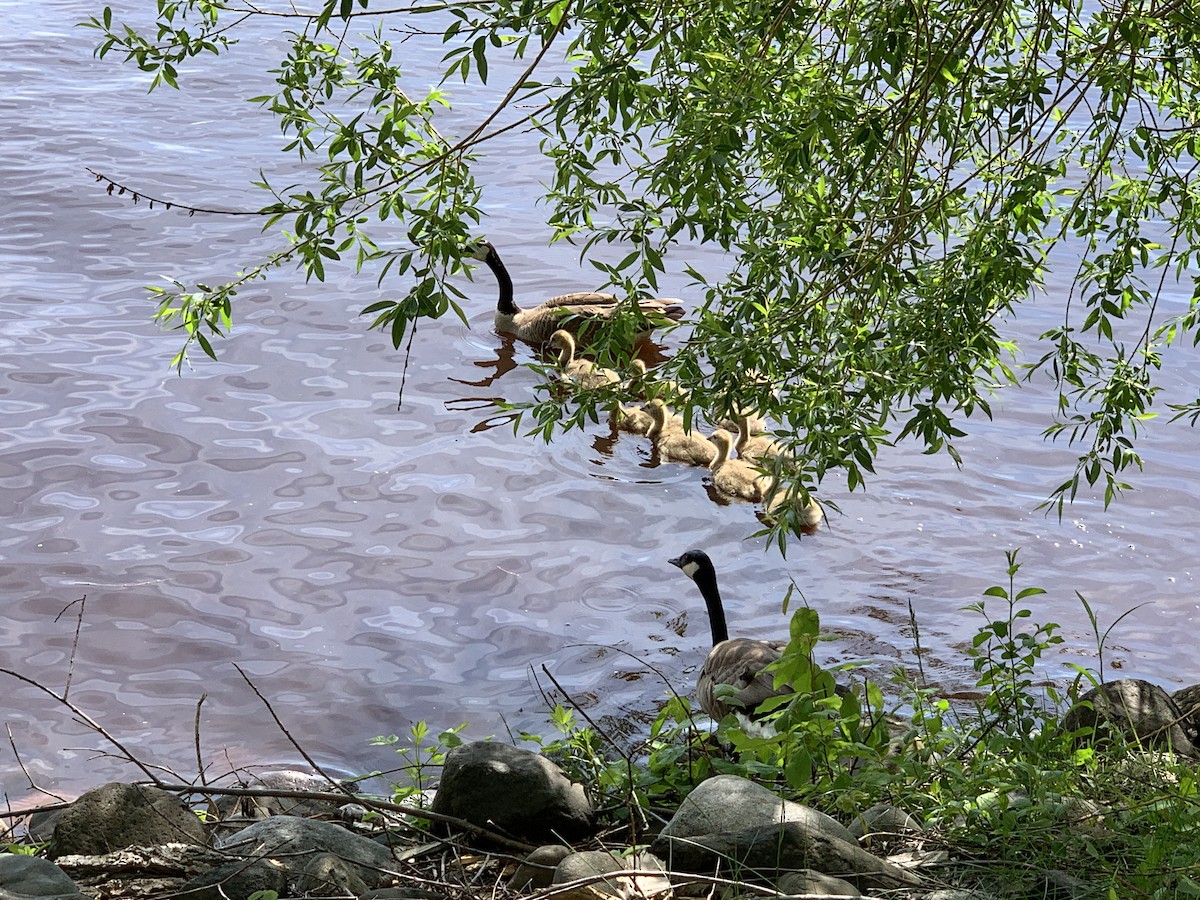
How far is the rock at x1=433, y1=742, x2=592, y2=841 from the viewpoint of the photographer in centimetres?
475

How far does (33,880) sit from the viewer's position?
376cm

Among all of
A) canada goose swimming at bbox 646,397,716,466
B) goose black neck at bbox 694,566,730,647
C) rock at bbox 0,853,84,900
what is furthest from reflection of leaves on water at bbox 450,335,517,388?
rock at bbox 0,853,84,900

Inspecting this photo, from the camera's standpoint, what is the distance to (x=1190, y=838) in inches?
161

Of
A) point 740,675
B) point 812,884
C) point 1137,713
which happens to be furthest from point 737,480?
point 812,884

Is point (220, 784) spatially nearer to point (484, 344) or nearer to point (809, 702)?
point (809, 702)

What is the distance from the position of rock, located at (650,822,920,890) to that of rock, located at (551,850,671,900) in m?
0.13

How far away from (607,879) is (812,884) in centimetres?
63

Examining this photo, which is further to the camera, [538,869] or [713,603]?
[713,603]

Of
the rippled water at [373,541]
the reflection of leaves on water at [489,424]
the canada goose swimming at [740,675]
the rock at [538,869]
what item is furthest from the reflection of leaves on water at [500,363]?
the rock at [538,869]

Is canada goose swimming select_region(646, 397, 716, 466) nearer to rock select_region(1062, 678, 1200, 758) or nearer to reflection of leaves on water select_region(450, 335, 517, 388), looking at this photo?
reflection of leaves on water select_region(450, 335, 517, 388)

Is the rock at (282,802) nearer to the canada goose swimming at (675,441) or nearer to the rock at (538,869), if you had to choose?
the rock at (538,869)

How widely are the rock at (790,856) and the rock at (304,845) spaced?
106 cm

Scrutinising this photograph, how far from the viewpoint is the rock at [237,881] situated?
3928 millimetres

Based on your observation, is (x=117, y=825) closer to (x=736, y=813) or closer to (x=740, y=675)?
(x=736, y=813)
